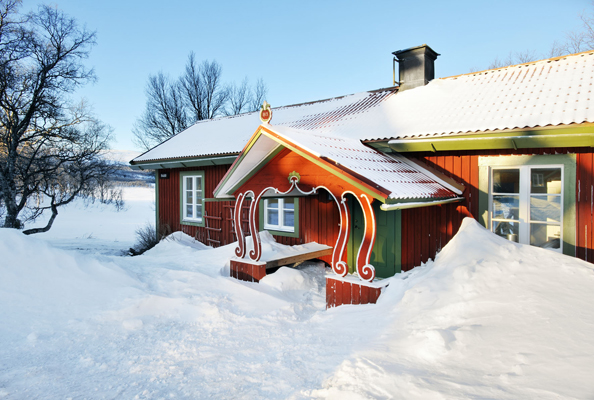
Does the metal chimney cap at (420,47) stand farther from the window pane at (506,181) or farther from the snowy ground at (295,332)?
the snowy ground at (295,332)

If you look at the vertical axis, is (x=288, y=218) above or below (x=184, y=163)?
below

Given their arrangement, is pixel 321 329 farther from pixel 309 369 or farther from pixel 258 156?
pixel 258 156

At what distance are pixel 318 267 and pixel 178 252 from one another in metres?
4.00

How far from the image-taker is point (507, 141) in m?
5.43

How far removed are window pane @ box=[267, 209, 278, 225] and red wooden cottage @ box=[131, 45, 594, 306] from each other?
76cm

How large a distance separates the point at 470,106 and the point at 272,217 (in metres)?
5.34

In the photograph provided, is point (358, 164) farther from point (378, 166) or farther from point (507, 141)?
point (507, 141)

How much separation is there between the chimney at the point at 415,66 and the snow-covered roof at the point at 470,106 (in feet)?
1.22

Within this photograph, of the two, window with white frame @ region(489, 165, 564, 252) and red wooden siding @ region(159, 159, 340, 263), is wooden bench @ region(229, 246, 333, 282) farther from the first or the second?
window with white frame @ region(489, 165, 564, 252)

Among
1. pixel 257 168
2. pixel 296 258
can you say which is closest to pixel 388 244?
pixel 296 258

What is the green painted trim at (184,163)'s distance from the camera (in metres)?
9.70

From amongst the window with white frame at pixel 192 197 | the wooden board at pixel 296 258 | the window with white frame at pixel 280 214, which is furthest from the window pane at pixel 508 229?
the window with white frame at pixel 192 197

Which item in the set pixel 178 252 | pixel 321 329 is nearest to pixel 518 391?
pixel 321 329

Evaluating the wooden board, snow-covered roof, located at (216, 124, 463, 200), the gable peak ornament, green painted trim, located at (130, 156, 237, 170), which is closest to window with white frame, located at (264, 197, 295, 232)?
the wooden board
